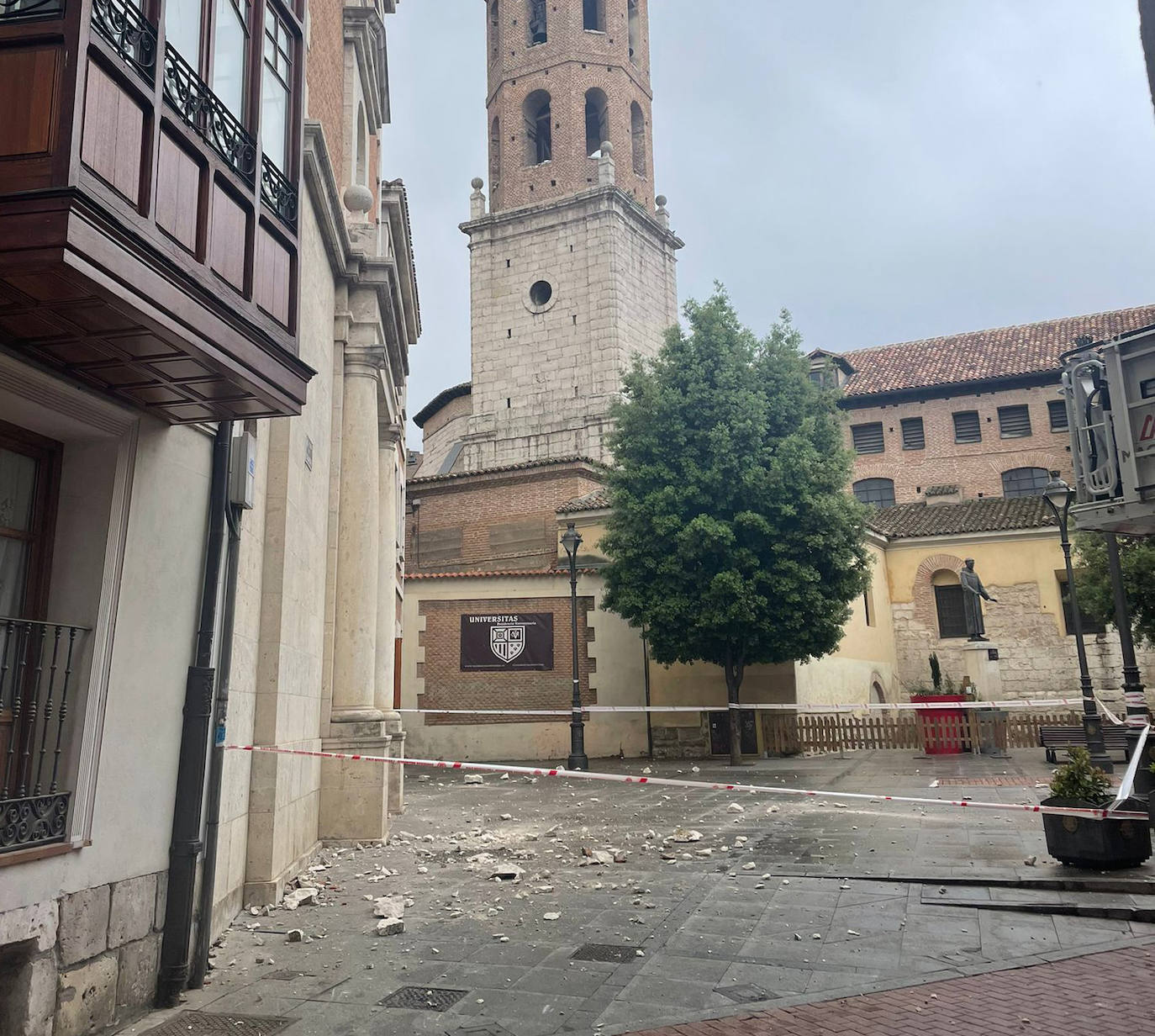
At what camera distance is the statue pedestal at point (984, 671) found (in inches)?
789

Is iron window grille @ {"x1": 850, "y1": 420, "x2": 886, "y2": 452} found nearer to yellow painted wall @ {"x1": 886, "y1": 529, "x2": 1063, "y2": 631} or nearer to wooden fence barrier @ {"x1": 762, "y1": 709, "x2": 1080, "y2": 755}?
yellow painted wall @ {"x1": 886, "y1": 529, "x2": 1063, "y2": 631}

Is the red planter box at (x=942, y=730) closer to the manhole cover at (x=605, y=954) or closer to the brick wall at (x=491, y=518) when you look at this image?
the brick wall at (x=491, y=518)

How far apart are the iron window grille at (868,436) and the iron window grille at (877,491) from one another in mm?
1315

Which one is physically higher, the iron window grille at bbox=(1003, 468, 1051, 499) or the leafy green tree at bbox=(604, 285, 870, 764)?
the iron window grille at bbox=(1003, 468, 1051, 499)

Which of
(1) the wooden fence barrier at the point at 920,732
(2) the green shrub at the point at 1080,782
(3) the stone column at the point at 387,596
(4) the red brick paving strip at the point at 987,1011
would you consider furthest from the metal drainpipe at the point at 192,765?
(1) the wooden fence barrier at the point at 920,732

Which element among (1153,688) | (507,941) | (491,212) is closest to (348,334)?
(507,941)

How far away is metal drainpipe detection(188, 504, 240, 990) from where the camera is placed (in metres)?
5.27

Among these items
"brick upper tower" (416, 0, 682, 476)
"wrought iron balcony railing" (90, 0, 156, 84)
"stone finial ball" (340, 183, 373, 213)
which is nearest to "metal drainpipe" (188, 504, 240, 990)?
"wrought iron balcony railing" (90, 0, 156, 84)

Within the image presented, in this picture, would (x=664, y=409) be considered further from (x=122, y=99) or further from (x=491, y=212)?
(x=491, y=212)

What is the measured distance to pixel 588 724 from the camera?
858 inches

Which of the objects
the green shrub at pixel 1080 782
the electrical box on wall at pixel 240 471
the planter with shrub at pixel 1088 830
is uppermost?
the electrical box on wall at pixel 240 471

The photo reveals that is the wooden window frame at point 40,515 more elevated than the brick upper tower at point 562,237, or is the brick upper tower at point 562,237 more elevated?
the brick upper tower at point 562,237

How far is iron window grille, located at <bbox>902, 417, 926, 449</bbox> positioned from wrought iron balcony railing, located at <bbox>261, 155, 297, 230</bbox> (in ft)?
119

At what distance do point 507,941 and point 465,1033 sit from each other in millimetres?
1619
